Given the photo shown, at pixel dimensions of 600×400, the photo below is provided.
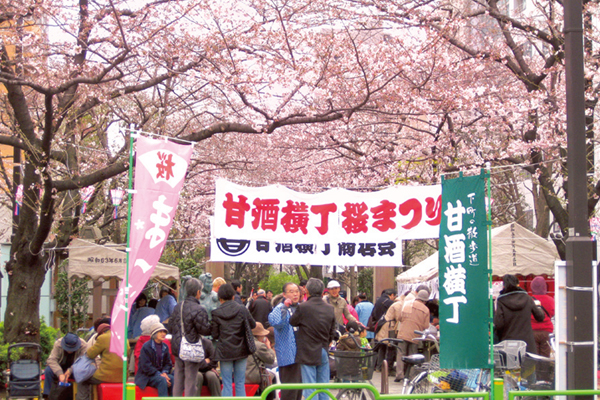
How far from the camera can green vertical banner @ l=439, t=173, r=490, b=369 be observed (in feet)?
22.0

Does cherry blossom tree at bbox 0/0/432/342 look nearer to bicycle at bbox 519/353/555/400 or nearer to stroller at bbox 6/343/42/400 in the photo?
stroller at bbox 6/343/42/400

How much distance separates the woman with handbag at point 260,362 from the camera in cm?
877

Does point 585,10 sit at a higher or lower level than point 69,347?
higher

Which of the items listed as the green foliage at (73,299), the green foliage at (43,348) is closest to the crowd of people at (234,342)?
the green foliage at (43,348)

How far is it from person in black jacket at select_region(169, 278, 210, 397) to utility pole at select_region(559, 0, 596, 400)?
436 cm

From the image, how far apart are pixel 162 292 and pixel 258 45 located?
21.6 feet

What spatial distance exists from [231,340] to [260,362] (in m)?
1.32

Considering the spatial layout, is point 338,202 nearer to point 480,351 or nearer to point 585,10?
point 480,351

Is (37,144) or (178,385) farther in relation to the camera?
(37,144)

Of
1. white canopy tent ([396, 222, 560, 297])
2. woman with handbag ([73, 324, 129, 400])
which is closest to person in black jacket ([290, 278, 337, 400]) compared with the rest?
woman with handbag ([73, 324, 129, 400])

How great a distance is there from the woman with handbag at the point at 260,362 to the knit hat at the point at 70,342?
2417 millimetres

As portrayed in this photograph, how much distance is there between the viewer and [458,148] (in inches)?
595

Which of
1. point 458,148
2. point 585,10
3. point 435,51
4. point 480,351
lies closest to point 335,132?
point 458,148

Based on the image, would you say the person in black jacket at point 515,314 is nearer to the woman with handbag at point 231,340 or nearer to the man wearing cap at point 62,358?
the woman with handbag at point 231,340
